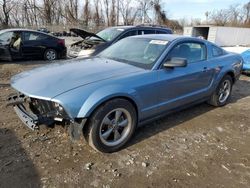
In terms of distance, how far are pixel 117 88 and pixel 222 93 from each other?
3156 mm

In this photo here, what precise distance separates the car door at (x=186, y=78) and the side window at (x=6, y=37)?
7.88 metres

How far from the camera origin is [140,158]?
3.14 meters

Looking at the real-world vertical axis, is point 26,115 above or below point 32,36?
below

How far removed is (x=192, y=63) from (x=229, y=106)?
72.7 inches

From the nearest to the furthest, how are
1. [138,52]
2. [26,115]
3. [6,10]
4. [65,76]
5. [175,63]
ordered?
[26,115]
[65,76]
[175,63]
[138,52]
[6,10]

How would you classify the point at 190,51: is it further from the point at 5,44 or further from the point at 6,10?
the point at 6,10

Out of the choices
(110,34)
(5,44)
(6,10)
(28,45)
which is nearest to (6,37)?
(5,44)

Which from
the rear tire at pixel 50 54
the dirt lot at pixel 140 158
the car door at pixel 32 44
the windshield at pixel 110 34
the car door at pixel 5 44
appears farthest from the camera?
the rear tire at pixel 50 54

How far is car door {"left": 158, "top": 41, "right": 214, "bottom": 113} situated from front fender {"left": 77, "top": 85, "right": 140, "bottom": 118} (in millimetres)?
669

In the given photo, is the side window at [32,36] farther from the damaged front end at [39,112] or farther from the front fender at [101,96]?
the front fender at [101,96]

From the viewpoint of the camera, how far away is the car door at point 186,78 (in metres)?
3.62

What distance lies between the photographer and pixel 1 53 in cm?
917

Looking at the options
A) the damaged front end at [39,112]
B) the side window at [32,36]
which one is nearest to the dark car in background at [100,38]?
the side window at [32,36]

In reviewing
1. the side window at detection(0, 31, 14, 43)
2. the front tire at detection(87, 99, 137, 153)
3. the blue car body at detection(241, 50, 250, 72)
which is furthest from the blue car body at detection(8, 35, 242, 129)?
the side window at detection(0, 31, 14, 43)
